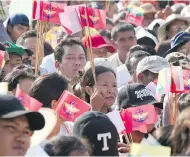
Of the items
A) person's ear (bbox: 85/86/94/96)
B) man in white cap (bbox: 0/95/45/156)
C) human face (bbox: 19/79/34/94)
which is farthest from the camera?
person's ear (bbox: 85/86/94/96)

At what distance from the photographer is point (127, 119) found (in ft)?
23.7

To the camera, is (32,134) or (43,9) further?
(43,9)

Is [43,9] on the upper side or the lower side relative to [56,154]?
upper

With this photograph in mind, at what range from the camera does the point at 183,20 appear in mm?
12555

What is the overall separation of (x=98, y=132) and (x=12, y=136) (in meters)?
0.56

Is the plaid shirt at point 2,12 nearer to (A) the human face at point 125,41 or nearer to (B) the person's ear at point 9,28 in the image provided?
(B) the person's ear at point 9,28

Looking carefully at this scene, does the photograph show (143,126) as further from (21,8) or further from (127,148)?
(21,8)

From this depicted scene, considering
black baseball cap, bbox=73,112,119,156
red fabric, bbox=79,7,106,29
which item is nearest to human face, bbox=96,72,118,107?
red fabric, bbox=79,7,106,29

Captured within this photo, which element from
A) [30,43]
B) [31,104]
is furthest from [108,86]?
[30,43]

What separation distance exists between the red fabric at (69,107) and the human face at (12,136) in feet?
4.16

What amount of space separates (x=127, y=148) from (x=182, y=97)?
1.08 metres

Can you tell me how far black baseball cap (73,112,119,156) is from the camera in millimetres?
5699

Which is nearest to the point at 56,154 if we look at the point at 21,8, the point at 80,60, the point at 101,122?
the point at 101,122

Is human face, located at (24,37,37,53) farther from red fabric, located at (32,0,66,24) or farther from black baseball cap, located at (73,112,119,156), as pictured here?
black baseball cap, located at (73,112,119,156)
